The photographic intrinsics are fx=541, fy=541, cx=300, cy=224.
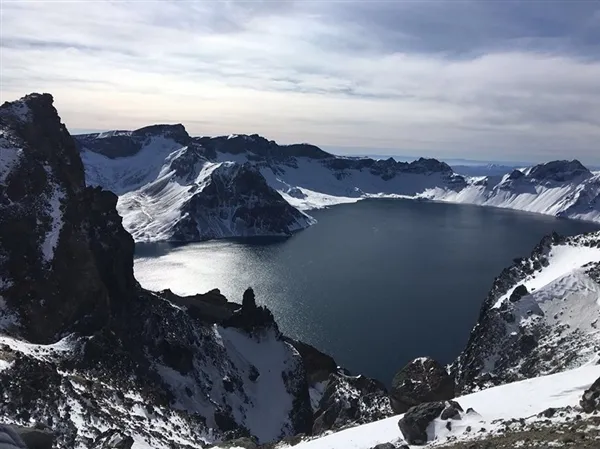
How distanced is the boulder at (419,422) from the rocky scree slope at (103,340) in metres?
16.9

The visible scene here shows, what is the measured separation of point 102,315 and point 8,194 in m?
19.8

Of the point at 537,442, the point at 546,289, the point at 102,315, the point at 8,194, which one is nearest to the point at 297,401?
the point at 102,315

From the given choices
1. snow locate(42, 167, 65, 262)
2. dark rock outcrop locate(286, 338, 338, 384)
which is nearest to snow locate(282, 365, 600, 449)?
snow locate(42, 167, 65, 262)

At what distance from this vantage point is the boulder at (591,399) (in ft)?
75.0

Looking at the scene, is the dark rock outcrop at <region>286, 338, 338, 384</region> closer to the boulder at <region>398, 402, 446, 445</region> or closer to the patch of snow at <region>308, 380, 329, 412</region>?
the patch of snow at <region>308, 380, 329, 412</region>

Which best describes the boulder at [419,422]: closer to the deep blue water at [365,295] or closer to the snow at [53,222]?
the snow at [53,222]

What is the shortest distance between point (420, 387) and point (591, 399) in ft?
69.2

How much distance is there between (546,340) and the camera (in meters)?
69.5

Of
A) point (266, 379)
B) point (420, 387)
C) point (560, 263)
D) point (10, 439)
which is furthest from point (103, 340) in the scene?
point (560, 263)

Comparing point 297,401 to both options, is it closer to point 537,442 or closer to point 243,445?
point 243,445

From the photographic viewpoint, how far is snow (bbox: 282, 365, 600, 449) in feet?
83.2

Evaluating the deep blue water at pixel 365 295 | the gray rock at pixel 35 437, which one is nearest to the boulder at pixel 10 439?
the gray rock at pixel 35 437

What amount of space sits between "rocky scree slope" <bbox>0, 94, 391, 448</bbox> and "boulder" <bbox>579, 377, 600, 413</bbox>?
24.9m

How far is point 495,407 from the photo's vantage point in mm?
26891
